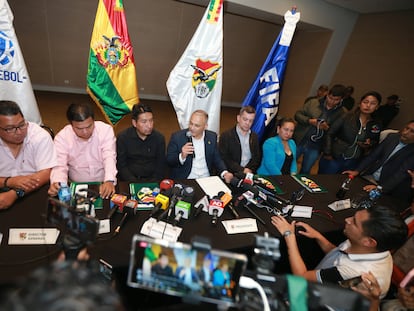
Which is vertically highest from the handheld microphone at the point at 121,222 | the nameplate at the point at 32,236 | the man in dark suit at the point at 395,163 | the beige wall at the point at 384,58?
the beige wall at the point at 384,58

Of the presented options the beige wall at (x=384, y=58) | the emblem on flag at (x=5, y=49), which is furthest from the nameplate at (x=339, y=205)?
the beige wall at (x=384, y=58)

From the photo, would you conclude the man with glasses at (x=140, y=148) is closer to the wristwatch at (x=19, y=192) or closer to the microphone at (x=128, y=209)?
the microphone at (x=128, y=209)

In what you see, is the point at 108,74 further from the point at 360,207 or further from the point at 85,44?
the point at 85,44

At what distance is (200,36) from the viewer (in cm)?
286

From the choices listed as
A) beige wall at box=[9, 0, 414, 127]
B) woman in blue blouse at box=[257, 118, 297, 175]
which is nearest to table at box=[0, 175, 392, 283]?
woman in blue blouse at box=[257, 118, 297, 175]

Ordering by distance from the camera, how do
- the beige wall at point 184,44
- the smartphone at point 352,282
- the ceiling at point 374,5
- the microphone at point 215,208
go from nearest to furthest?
1. the smartphone at point 352,282
2. the microphone at point 215,208
3. the ceiling at point 374,5
4. the beige wall at point 184,44

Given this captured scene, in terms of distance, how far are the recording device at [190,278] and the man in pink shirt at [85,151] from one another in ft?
3.56

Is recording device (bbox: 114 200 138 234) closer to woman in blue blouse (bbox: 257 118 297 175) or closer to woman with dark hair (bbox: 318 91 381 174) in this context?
woman in blue blouse (bbox: 257 118 297 175)

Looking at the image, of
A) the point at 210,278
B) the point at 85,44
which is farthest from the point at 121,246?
the point at 85,44

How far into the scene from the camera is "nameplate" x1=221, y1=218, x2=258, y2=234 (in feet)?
5.47

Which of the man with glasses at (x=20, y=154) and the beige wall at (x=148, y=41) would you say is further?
the beige wall at (x=148, y=41)

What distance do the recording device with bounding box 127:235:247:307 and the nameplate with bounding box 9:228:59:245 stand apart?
0.81m

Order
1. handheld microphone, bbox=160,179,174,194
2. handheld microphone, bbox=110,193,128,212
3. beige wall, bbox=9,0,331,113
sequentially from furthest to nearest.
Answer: beige wall, bbox=9,0,331,113
handheld microphone, bbox=160,179,174,194
handheld microphone, bbox=110,193,128,212

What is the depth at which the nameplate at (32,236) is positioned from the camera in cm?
134
